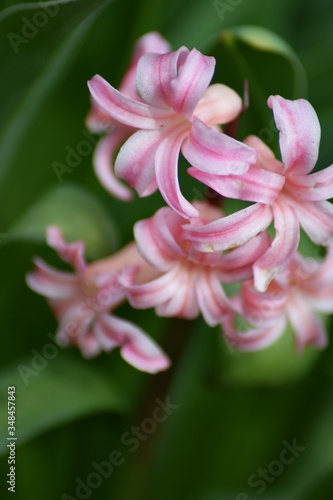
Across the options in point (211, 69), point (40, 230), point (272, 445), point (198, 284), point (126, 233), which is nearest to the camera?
point (211, 69)

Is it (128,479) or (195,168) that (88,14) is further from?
(128,479)

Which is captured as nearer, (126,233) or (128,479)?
(128,479)

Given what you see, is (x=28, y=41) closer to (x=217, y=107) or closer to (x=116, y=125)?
(x=116, y=125)

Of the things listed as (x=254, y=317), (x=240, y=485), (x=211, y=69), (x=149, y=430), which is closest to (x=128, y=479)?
(x=149, y=430)

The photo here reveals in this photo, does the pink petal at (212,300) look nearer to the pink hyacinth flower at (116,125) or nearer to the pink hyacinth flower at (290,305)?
the pink hyacinth flower at (290,305)
